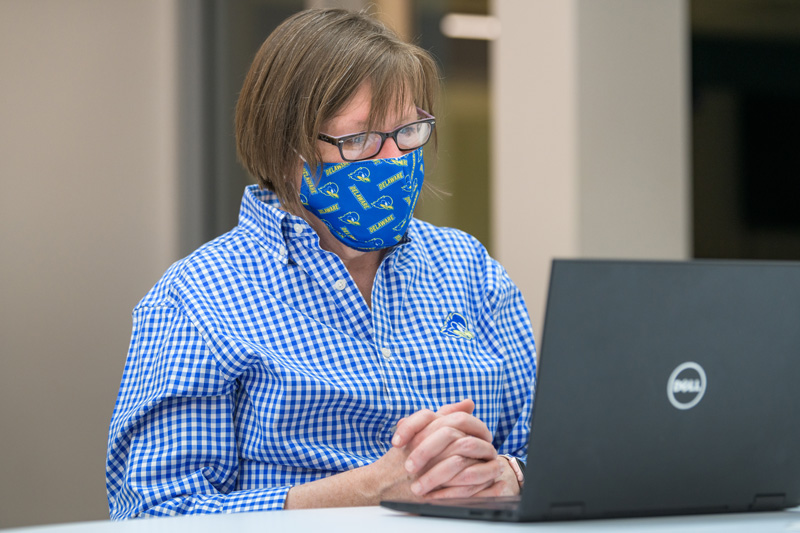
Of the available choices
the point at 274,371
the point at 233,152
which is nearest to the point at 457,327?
the point at 274,371

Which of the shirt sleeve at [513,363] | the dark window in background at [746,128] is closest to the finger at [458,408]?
the shirt sleeve at [513,363]

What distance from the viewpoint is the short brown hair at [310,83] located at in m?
1.59

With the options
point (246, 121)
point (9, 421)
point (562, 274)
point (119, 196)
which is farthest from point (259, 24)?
point (562, 274)

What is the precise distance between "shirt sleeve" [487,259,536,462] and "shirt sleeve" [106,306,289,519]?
0.48 m

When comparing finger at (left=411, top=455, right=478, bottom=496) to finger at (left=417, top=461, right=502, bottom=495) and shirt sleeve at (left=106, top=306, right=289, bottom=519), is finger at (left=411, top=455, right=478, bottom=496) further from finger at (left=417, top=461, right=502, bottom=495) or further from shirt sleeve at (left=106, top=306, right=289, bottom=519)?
shirt sleeve at (left=106, top=306, right=289, bottom=519)

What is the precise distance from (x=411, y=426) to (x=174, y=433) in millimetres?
360

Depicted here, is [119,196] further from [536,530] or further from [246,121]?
[536,530]

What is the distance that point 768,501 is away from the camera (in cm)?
109

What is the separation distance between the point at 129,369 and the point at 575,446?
814mm

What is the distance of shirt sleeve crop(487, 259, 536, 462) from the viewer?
172cm

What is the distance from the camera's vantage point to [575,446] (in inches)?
37.3

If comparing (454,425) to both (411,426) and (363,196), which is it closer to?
(411,426)

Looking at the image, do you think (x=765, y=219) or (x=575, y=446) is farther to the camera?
(x=765, y=219)

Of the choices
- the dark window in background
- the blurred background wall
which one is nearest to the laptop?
the blurred background wall
